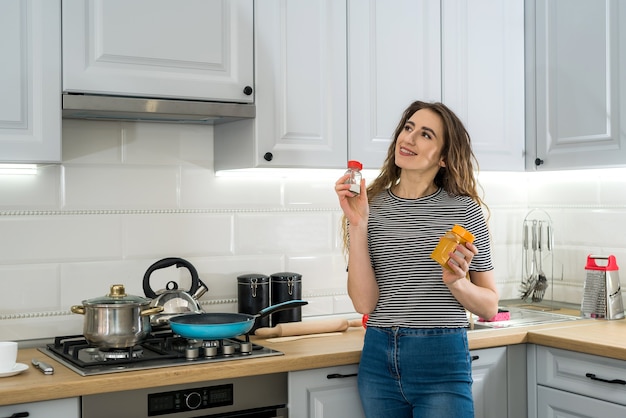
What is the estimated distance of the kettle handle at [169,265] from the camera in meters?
2.63

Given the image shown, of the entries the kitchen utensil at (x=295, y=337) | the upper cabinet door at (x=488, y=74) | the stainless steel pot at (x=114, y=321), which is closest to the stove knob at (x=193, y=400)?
the stainless steel pot at (x=114, y=321)

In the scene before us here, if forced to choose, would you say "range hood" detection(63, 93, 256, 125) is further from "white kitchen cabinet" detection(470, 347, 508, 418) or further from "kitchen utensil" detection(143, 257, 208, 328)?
"white kitchen cabinet" detection(470, 347, 508, 418)

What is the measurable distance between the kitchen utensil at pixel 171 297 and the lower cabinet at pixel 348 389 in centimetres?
43

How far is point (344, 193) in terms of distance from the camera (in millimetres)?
2359

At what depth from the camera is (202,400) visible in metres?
2.26

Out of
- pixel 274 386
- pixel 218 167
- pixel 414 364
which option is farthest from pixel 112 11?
pixel 414 364

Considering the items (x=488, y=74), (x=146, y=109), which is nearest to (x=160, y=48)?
(x=146, y=109)

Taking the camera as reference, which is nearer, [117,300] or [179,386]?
[179,386]

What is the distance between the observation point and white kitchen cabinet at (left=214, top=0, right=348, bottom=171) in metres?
2.66

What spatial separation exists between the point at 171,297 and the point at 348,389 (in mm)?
629

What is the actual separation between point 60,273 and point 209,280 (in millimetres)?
528

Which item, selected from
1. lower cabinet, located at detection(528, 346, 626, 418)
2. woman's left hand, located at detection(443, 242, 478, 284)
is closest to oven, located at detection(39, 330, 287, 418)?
woman's left hand, located at detection(443, 242, 478, 284)

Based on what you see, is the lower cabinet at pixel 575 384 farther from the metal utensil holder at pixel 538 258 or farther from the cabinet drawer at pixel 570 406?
the metal utensil holder at pixel 538 258

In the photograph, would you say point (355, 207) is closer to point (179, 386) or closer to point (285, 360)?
point (285, 360)
